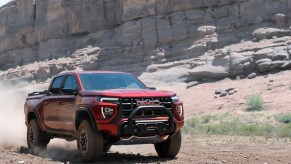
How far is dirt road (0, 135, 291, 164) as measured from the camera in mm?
10320

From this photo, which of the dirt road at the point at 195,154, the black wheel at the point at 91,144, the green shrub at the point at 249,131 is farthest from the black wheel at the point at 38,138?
the green shrub at the point at 249,131

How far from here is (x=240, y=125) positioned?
72.4ft

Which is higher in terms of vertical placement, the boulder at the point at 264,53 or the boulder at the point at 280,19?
the boulder at the point at 280,19

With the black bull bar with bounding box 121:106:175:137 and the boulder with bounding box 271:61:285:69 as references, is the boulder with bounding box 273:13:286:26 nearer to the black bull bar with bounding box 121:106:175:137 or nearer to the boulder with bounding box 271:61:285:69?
the boulder with bounding box 271:61:285:69

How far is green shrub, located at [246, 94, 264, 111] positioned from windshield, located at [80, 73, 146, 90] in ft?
54.3

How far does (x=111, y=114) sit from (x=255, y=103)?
1888cm

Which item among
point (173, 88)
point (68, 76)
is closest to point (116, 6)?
point (173, 88)

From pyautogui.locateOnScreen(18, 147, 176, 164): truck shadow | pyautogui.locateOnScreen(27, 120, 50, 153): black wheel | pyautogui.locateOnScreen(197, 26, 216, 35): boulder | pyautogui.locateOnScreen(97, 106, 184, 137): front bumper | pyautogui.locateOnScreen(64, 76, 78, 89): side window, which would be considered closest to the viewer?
pyautogui.locateOnScreen(97, 106, 184, 137): front bumper

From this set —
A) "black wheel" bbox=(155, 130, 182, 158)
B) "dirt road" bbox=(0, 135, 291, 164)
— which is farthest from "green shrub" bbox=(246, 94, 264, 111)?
"black wheel" bbox=(155, 130, 182, 158)

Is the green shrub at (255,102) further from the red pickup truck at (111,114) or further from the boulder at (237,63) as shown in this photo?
the red pickup truck at (111,114)

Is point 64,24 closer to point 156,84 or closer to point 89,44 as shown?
point 89,44

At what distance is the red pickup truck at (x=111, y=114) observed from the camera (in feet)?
32.0

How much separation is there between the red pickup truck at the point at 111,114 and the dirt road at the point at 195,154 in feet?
1.49

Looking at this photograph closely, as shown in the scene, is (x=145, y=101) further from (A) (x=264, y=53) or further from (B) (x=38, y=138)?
(A) (x=264, y=53)
